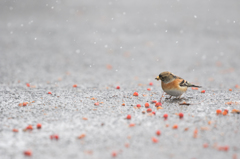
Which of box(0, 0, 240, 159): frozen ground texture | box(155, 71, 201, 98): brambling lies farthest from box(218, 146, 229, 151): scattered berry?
box(155, 71, 201, 98): brambling

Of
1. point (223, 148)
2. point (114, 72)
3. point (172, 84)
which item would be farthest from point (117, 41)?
point (223, 148)

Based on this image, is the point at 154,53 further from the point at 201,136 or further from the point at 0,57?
the point at 201,136

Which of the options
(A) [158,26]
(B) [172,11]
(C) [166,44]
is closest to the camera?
(C) [166,44]

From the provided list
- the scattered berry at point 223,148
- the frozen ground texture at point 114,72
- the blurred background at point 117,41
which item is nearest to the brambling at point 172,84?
the frozen ground texture at point 114,72

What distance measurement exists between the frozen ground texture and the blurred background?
0.20 feet

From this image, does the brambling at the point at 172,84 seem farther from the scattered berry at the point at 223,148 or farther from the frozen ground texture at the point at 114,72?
the scattered berry at the point at 223,148

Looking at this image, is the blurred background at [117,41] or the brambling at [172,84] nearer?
the brambling at [172,84]

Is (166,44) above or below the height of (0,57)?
above

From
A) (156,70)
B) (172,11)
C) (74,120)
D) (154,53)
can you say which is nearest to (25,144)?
(74,120)

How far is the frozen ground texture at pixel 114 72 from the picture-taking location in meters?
4.57

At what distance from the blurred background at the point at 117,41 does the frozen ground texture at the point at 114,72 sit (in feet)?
0.20

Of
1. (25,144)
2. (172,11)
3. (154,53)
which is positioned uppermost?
(172,11)

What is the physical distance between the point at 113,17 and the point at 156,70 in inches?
298

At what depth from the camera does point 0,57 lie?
13.1m
